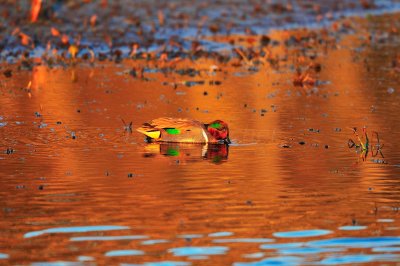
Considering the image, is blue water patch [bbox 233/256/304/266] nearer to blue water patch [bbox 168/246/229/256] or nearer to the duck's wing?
blue water patch [bbox 168/246/229/256]

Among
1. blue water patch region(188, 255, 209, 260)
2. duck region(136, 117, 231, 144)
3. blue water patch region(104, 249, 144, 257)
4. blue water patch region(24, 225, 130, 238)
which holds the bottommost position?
blue water patch region(188, 255, 209, 260)

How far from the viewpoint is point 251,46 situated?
29422 millimetres

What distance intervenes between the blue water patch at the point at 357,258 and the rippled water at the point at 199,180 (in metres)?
0.02

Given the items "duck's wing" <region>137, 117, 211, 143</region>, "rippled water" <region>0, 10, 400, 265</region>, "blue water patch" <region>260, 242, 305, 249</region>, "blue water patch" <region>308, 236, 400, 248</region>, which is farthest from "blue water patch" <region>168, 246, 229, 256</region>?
"duck's wing" <region>137, 117, 211, 143</region>

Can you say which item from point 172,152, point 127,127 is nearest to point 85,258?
point 172,152

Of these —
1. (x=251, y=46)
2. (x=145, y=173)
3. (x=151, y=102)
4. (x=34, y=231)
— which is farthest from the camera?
(x=251, y=46)

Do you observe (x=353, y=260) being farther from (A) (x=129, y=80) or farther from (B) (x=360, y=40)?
(B) (x=360, y=40)

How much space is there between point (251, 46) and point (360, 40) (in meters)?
4.18

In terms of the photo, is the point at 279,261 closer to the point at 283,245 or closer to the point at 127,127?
the point at 283,245

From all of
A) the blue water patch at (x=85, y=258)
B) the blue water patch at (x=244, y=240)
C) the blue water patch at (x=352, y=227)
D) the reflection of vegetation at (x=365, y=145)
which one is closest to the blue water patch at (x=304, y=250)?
the blue water patch at (x=244, y=240)

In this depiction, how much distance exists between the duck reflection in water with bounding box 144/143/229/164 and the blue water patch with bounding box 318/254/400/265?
15.2 ft

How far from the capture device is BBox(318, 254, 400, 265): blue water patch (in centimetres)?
864

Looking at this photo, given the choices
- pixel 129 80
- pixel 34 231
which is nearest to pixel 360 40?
pixel 129 80

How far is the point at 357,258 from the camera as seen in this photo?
28.7 ft
